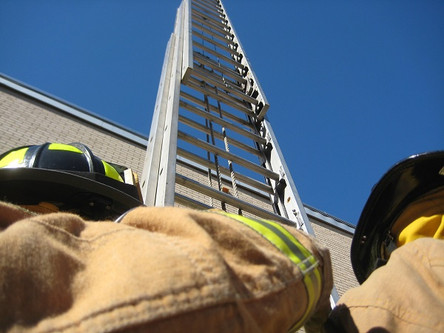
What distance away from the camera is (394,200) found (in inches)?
58.6

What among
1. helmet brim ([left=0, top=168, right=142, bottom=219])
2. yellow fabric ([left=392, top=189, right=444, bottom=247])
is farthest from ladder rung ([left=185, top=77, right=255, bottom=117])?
yellow fabric ([left=392, top=189, right=444, bottom=247])

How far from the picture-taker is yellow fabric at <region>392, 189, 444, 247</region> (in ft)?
4.20

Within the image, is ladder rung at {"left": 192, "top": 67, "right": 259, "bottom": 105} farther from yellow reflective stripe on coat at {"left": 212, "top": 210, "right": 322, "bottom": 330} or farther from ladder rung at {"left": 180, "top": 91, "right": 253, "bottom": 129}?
yellow reflective stripe on coat at {"left": 212, "top": 210, "right": 322, "bottom": 330}

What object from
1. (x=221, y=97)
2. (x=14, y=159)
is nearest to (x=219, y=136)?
(x=221, y=97)

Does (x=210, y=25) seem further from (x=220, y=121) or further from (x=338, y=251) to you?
(x=338, y=251)

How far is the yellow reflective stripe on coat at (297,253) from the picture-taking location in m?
0.76

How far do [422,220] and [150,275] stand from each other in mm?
1122

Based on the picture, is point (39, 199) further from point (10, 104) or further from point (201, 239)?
point (10, 104)

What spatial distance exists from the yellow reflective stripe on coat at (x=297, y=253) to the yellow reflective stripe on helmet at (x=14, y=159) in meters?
1.39

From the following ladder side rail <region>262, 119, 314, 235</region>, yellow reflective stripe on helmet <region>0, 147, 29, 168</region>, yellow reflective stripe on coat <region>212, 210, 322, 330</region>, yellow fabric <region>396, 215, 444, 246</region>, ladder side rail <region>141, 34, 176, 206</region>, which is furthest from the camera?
ladder side rail <region>262, 119, 314, 235</region>

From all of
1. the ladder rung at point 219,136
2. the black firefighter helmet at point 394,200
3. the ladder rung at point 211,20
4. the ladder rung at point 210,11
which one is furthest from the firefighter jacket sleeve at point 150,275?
the ladder rung at point 210,11

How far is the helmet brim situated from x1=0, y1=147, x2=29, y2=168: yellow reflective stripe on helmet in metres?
0.40

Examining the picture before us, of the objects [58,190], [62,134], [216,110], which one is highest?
[58,190]

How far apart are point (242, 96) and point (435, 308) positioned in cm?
302
